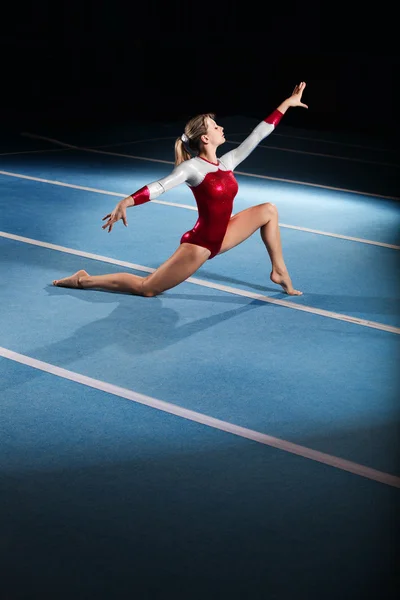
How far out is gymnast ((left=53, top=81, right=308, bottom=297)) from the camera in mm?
5480

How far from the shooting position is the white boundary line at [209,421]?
140 inches

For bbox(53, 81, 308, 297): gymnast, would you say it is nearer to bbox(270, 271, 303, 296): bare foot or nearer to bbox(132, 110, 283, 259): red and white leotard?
bbox(132, 110, 283, 259): red and white leotard

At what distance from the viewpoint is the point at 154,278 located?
563 centimetres

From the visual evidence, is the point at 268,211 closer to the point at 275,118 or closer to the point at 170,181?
the point at 275,118

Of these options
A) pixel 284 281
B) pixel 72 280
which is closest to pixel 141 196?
pixel 72 280

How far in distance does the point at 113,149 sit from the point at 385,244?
5.87 metres

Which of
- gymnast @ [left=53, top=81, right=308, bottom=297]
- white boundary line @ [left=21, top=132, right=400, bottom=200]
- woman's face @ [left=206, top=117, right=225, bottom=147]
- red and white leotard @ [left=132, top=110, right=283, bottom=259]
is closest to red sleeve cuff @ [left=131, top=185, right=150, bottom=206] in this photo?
gymnast @ [left=53, top=81, right=308, bottom=297]

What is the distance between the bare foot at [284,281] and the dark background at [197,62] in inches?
407

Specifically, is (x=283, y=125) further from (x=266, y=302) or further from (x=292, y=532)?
(x=292, y=532)

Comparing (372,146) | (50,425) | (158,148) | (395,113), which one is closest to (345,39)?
(395,113)

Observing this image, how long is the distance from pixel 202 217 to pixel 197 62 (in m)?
13.4

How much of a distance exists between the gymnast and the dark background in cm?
1029

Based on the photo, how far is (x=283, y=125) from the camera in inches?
651

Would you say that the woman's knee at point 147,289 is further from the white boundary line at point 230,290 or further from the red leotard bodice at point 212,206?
the white boundary line at point 230,290
